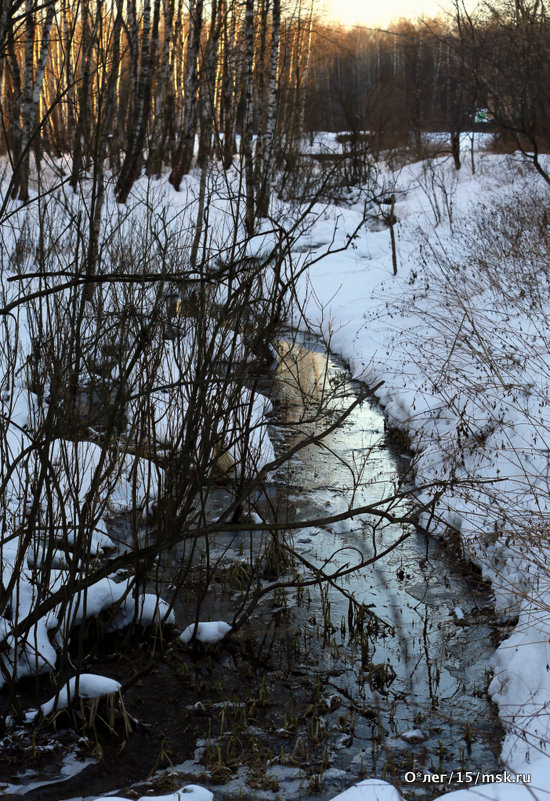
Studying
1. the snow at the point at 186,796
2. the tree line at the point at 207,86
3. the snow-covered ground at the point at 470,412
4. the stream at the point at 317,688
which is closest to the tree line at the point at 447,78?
the tree line at the point at 207,86

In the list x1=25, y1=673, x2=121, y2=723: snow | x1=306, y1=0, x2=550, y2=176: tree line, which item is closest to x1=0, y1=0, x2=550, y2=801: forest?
x1=25, y1=673, x2=121, y2=723: snow

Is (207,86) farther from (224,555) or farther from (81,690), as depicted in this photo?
(81,690)

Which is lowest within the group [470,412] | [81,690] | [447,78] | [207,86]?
[81,690]

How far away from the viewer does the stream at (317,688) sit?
9.52 feet

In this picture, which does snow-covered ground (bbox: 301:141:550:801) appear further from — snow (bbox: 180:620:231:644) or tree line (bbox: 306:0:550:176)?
tree line (bbox: 306:0:550:176)

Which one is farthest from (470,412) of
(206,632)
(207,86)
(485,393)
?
(207,86)

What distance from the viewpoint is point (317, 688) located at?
11.2 feet

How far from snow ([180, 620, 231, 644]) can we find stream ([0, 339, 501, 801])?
0.23 feet

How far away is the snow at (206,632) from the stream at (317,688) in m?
0.07

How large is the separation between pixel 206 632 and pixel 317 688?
2.05 ft

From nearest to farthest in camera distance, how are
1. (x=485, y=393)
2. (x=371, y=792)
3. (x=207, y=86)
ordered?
(x=371, y=792) → (x=485, y=393) → (x=207, y=86)

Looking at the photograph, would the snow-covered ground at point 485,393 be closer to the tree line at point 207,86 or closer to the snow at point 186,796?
the snow at point 186,796

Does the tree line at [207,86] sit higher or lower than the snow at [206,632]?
higher

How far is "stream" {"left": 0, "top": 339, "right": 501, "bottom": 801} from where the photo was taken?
290cm
